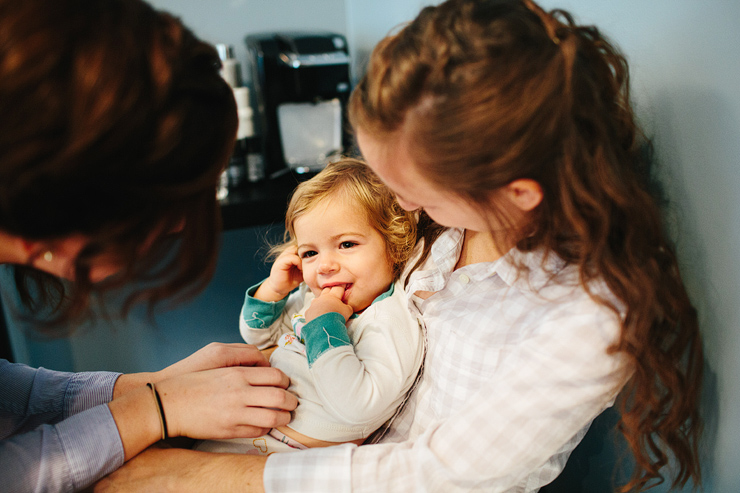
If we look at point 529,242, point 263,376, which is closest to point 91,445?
point 263,376

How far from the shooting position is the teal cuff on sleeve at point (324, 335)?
102 cm

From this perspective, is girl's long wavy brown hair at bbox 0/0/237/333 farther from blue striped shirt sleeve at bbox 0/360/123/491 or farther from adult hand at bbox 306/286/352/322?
adult hand at bbox 306/286/352/322

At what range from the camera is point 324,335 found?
3.38 feet

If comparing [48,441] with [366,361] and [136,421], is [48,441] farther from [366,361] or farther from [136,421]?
[366,361]

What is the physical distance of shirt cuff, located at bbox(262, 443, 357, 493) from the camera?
0.85 meters

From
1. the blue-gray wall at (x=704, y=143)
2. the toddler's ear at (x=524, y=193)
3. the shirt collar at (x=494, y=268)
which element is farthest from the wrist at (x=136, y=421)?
the blue-gray wall at (x=704, y=143)

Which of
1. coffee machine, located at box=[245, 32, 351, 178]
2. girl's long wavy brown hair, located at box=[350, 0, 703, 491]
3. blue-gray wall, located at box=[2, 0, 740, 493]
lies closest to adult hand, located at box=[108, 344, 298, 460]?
girl's long wavy brown hair, located at box=[350, 0, 703, 491]

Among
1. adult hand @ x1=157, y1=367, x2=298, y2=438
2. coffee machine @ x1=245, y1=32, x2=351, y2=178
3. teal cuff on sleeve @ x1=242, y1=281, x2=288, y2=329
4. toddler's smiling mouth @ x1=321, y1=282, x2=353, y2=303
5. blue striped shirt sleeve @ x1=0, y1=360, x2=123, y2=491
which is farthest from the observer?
coffee machine @ x1=245, y1=32, x2=351, y2=178

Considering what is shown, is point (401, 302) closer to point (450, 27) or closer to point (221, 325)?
point (450, 27)

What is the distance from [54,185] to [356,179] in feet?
2.26

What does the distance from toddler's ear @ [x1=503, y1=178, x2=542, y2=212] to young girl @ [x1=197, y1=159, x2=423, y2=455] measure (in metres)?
0.41

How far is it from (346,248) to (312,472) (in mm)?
484

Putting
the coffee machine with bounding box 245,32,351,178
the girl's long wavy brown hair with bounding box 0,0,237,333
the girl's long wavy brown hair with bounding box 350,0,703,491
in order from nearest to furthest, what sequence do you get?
the girl's long wavy brown hair with bounding box 0,0,237,333 → the girl's long wavy brown hair with bounding box 350,0,703,491 → the coffee machine with bounding box 245,32,351,178

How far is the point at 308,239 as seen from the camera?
3.89 feet
